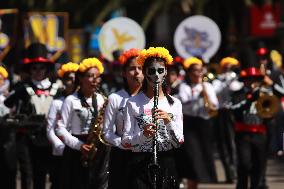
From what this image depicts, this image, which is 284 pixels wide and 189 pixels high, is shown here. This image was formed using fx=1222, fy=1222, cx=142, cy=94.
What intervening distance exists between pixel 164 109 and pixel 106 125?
3.69 ft

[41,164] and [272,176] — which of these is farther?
[272,176]

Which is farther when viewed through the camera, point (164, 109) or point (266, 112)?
point (266, 112)

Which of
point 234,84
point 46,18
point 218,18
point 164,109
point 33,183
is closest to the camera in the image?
point 164,109

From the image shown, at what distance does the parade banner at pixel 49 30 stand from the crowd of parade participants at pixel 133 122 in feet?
13.9

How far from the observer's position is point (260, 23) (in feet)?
118

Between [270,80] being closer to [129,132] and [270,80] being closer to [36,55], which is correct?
[36,55]

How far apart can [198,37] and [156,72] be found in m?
Answer: 9.36

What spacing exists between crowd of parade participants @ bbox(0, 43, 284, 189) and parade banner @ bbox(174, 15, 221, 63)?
13.7 inches

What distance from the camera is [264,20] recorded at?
35.9 m

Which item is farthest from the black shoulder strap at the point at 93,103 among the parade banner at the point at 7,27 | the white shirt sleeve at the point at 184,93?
the parade banner at the point at 7,27

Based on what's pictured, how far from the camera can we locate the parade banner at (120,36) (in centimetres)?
1786

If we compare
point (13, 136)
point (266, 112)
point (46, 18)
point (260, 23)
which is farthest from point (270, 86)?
point (260, 23)

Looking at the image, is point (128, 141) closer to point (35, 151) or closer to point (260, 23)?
point (35, 151)

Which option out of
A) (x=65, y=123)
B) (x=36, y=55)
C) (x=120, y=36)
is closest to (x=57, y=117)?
(x=65, y=123)
